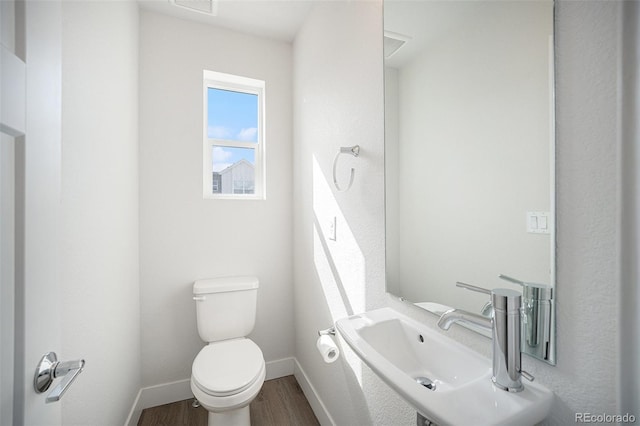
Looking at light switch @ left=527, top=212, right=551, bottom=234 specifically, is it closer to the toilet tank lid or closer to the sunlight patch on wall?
the sunlight patch on wall

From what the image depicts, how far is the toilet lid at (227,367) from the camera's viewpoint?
54.1 inches

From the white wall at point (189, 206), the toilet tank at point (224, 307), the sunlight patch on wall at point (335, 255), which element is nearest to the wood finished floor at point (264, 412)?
the white wall at point (189, 206)

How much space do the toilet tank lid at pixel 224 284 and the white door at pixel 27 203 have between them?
1.28 m

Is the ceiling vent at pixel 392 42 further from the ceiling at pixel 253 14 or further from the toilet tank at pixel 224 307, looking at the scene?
the toilet tank at pixel 224 307

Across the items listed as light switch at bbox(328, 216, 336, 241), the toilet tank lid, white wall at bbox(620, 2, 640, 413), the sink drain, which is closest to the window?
the toilet tank lid

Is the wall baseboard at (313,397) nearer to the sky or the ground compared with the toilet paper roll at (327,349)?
nearer to the ground

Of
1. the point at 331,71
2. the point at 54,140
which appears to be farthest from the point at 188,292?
the point at 331,71

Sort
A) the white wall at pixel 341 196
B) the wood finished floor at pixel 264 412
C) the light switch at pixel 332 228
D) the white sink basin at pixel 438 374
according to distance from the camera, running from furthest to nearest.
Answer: the wood finished floor at pixel 264 412
the light switch at pixel 332 228
the white wall at pixel 341 196
the white sink basin at pixel 438 374

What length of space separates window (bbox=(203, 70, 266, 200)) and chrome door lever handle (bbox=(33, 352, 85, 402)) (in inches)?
63.7

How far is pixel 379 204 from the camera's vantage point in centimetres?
117

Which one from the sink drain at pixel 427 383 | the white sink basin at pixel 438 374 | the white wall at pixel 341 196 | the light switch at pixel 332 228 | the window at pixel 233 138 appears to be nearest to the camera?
the white sink basin at pixel 438 374

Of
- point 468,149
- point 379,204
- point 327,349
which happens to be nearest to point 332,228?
point 379,204

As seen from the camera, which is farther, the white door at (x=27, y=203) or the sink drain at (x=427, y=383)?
the sink drain at (x=427, y=383)

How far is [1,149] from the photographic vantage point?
45 centimetres
